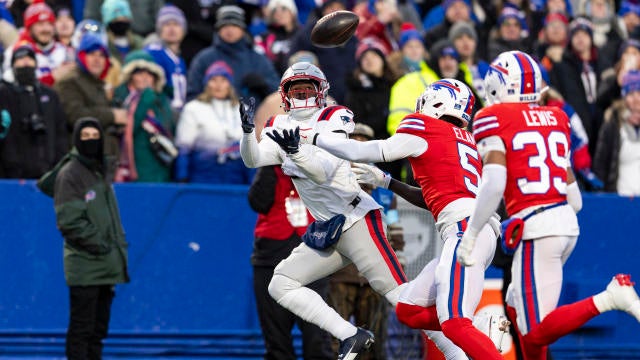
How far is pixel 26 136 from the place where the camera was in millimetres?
10977

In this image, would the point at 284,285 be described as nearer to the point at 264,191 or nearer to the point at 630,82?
the point at 264,191

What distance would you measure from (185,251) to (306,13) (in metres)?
4.49

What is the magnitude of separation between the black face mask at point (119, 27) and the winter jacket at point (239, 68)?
769 millimetres

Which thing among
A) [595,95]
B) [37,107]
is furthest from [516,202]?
[595,95]

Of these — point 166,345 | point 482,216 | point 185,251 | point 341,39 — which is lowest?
point 166,345

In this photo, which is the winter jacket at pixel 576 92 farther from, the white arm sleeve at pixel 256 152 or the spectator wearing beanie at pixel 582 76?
the white arm sleeve at pixel 256 152

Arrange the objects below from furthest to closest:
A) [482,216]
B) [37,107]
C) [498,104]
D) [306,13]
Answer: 1. [306,13]
2. [37,107]
3. [498,104]
4. [482,216]

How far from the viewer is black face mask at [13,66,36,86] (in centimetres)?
1102

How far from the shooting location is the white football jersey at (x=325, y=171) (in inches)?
326

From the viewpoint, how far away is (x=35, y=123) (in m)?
10.9

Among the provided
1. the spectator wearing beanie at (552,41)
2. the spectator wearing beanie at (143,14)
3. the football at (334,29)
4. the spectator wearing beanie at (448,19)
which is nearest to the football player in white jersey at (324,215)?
the football at (334,29)

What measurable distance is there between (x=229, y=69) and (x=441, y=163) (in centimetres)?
460

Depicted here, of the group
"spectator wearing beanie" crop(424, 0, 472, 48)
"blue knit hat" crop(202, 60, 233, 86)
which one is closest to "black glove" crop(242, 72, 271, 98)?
"blue knit hat" crop(202, 60, 233, 86)

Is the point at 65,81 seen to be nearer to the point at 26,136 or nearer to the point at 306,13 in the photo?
the point at 26,136
